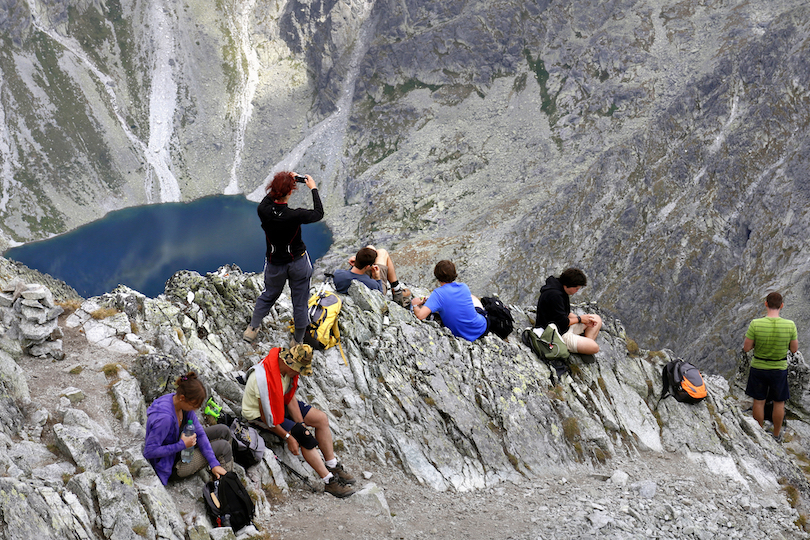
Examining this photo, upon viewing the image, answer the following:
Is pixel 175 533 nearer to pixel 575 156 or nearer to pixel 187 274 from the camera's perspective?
pixel 187 274

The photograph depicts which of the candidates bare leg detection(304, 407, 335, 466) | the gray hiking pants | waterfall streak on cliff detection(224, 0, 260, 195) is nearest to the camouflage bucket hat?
bare leg detection(304, 407, 335, 466)

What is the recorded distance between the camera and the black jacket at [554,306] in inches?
436

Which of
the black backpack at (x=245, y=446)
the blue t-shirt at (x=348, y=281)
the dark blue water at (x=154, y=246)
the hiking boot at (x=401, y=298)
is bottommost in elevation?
the dark blue water at (x=154, y=246)

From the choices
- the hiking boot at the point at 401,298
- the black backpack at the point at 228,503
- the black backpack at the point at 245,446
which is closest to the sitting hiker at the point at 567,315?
the hiking boot at the point at 401,298

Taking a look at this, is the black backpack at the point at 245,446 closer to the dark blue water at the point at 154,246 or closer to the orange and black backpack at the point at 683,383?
the orange and black backpack at the point at 683,383

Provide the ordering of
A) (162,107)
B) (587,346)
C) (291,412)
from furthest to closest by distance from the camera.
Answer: (162,107)
(587,346)
(291,412)

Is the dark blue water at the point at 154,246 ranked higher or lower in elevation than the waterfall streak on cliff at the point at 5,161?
lower

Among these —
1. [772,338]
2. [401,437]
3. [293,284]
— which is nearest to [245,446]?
[293,284]

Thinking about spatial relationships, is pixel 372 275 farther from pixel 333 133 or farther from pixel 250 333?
pixel 333 133

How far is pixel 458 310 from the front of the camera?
11383 millimetres

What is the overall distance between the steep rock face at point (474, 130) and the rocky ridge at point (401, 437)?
62.3 feet

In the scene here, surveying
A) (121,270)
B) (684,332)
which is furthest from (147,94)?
(684,332)

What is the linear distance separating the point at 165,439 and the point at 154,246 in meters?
81.9

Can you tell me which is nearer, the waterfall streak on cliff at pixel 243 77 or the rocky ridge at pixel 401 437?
the rocky ridge at pixel 401 437
